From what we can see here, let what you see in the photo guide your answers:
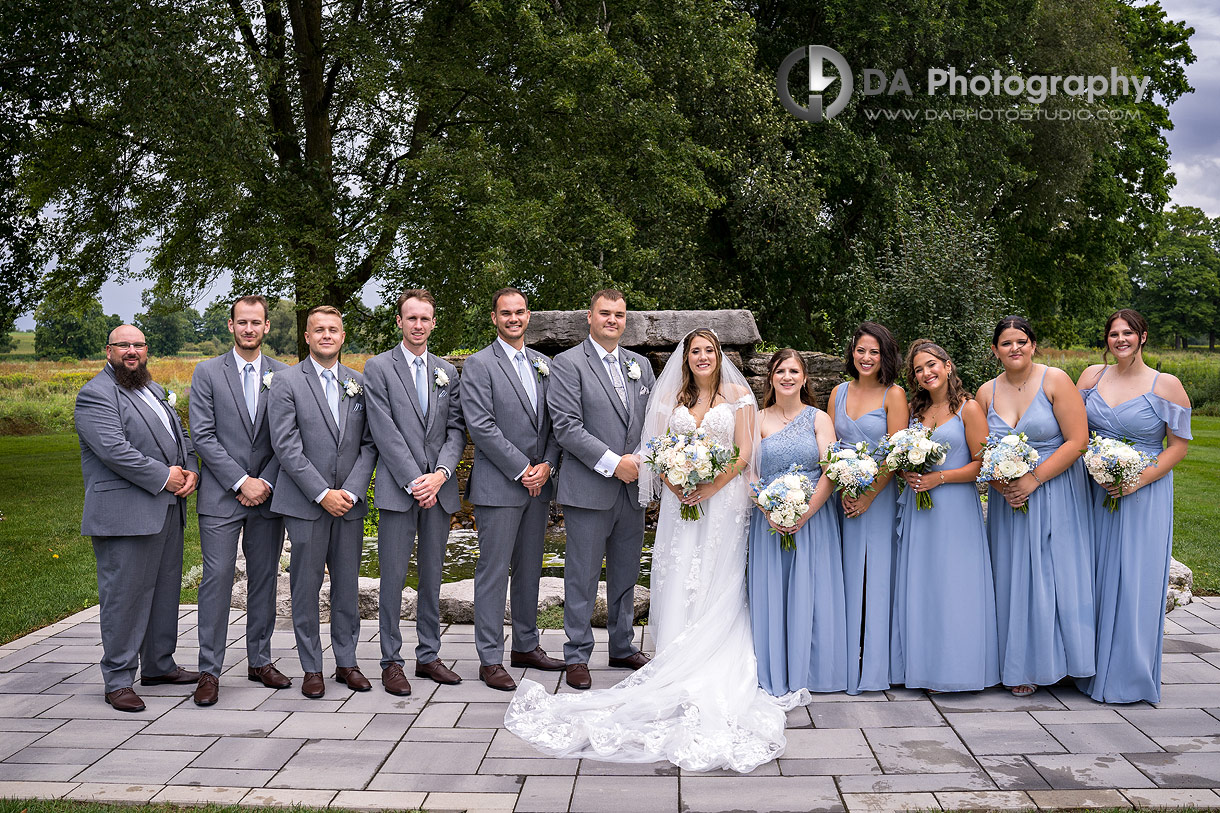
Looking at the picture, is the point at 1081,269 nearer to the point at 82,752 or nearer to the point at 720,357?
the point at 720,357

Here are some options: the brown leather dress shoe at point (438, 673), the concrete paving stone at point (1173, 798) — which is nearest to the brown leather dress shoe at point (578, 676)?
the brown leather dress shoe at point (438, 673)

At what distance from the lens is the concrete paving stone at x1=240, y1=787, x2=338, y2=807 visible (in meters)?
3.77

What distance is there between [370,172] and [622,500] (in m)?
11.6

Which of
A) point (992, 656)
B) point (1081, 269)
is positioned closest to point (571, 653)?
point (992, 656)

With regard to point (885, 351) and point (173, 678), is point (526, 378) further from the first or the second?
point (173, 678)

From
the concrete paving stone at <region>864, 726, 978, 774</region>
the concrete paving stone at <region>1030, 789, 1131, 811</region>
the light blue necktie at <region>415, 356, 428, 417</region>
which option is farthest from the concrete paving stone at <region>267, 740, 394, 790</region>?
the concrete paving stone at <region>1030, 789, 1131, 811</region>

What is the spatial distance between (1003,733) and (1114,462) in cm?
159

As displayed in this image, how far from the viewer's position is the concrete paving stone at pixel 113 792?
3.82 meters

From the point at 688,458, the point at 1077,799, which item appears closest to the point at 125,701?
the point at 688,458

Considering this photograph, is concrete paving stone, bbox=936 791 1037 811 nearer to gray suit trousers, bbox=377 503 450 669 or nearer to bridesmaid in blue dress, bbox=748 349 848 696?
bridesmaid in blue dress, bbox=748 349 848 696

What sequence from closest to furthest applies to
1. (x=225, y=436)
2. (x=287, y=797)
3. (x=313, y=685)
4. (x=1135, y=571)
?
(x=287, y=797), (x=1135, y=571), (x=313, y=685), (x=225, y=436)

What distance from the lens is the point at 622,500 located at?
5445mm

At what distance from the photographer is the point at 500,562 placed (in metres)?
5.38

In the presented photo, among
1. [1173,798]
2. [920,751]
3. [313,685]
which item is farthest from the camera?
[313,685]
